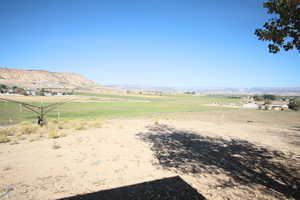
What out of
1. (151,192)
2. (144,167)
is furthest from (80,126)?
(151,192)

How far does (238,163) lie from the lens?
7.25 meters

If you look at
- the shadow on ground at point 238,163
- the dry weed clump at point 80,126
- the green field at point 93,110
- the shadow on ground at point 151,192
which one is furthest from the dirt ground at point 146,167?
the green field at point 93,110

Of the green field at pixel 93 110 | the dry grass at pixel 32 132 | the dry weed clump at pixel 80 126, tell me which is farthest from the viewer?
the green field at pixel 93 110

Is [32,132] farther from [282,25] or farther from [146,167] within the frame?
[282,25]

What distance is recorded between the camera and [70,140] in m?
10.9

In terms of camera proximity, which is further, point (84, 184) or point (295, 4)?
point (84, 184)

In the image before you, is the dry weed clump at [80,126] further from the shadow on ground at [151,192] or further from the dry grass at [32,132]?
the shadow on ground at [151,192]

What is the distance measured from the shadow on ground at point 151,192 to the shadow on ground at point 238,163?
50.8 inches

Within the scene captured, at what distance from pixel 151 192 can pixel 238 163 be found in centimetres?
487

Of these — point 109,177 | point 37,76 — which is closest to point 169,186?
point 109,177

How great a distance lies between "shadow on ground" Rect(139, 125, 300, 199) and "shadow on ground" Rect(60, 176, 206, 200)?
1.29 meters

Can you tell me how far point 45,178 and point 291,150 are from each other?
43.7ft

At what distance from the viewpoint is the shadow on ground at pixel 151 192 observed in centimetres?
456

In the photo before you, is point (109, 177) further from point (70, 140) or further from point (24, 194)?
point (70, 140)
